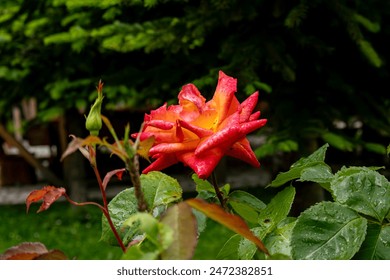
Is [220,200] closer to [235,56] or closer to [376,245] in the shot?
[376,245]

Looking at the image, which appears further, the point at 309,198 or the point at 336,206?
the point at 309,198

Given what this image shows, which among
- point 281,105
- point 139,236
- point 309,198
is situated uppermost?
point 139,236

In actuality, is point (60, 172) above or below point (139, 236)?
below

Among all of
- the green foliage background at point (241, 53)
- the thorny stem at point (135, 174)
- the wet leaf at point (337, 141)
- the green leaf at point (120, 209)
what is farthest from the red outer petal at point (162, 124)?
the wet leaf at point (337, 141)

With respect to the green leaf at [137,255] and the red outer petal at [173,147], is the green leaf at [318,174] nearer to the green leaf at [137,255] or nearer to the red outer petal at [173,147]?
the red outer petal at [173,147]

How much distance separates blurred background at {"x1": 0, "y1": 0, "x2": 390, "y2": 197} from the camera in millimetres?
3922

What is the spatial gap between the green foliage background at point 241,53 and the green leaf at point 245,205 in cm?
256

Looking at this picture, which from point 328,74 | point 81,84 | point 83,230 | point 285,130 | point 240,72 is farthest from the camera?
point 83,230

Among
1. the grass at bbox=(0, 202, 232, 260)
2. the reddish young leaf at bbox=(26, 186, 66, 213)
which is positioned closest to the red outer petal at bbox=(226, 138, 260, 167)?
the reddish young leaf at bbox=(26, 186, 66, 213)

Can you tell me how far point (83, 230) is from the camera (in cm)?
743

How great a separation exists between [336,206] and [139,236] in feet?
0.78

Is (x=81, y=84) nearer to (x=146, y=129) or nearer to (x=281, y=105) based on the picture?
(x=281, y=105)

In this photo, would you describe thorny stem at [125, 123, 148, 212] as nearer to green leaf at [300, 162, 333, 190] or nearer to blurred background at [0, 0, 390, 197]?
green leaf at [300, 162, 333, 190]
